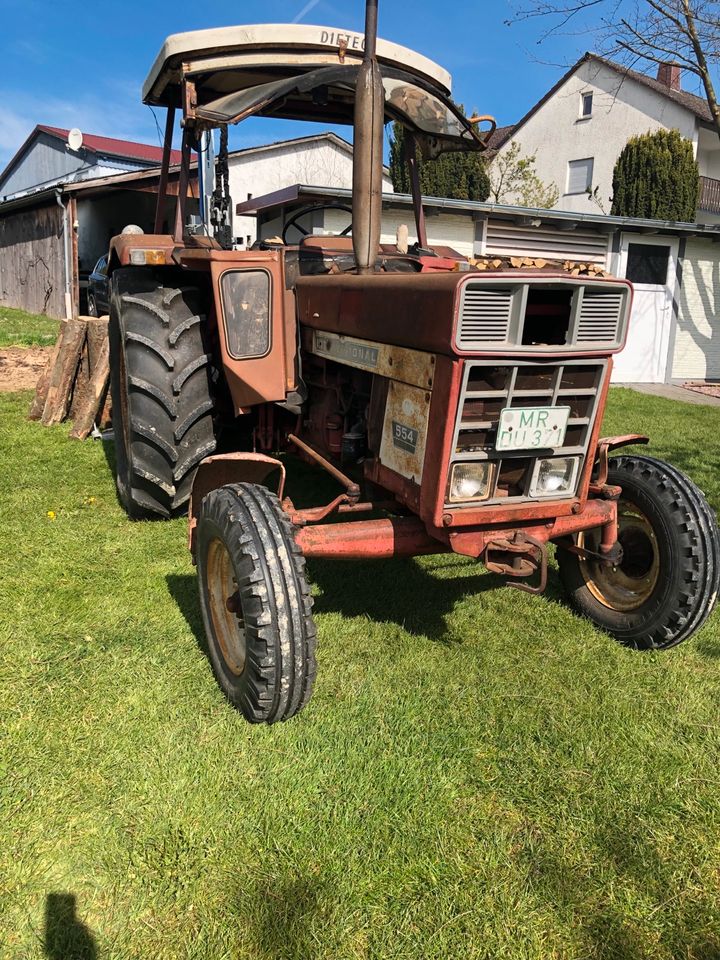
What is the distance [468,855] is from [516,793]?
326 millimetres

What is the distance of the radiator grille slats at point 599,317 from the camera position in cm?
256

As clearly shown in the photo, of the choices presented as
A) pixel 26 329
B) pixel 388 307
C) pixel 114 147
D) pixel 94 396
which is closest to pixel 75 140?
pixel 114 147

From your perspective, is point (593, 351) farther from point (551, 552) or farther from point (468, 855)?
point (551, 552)

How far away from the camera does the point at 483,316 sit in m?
2.38

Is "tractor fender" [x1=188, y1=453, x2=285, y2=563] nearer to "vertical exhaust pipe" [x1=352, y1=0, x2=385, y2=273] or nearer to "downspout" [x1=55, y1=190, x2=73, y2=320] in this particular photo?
"vertical exhaust pipe" [x1=352, y1=0, x2=385, y2=273]

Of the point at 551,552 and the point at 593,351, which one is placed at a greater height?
the point at 593,351

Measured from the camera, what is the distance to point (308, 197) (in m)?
9.67

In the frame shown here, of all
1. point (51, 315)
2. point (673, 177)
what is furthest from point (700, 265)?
point (51, 315)

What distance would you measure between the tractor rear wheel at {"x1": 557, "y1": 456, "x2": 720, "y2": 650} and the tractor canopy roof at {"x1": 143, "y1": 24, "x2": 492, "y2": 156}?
201 cm

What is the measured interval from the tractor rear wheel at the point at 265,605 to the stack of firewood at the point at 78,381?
4.05 m

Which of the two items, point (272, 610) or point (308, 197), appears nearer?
point (272, 610)

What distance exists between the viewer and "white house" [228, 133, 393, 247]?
18.2 m

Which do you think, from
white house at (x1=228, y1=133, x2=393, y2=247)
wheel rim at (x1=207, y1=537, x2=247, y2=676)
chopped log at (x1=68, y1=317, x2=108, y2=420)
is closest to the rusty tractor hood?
wheel rim at (x1=207, y1=537, x2=247, y2=676)

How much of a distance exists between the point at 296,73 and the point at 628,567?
9.43 feet
